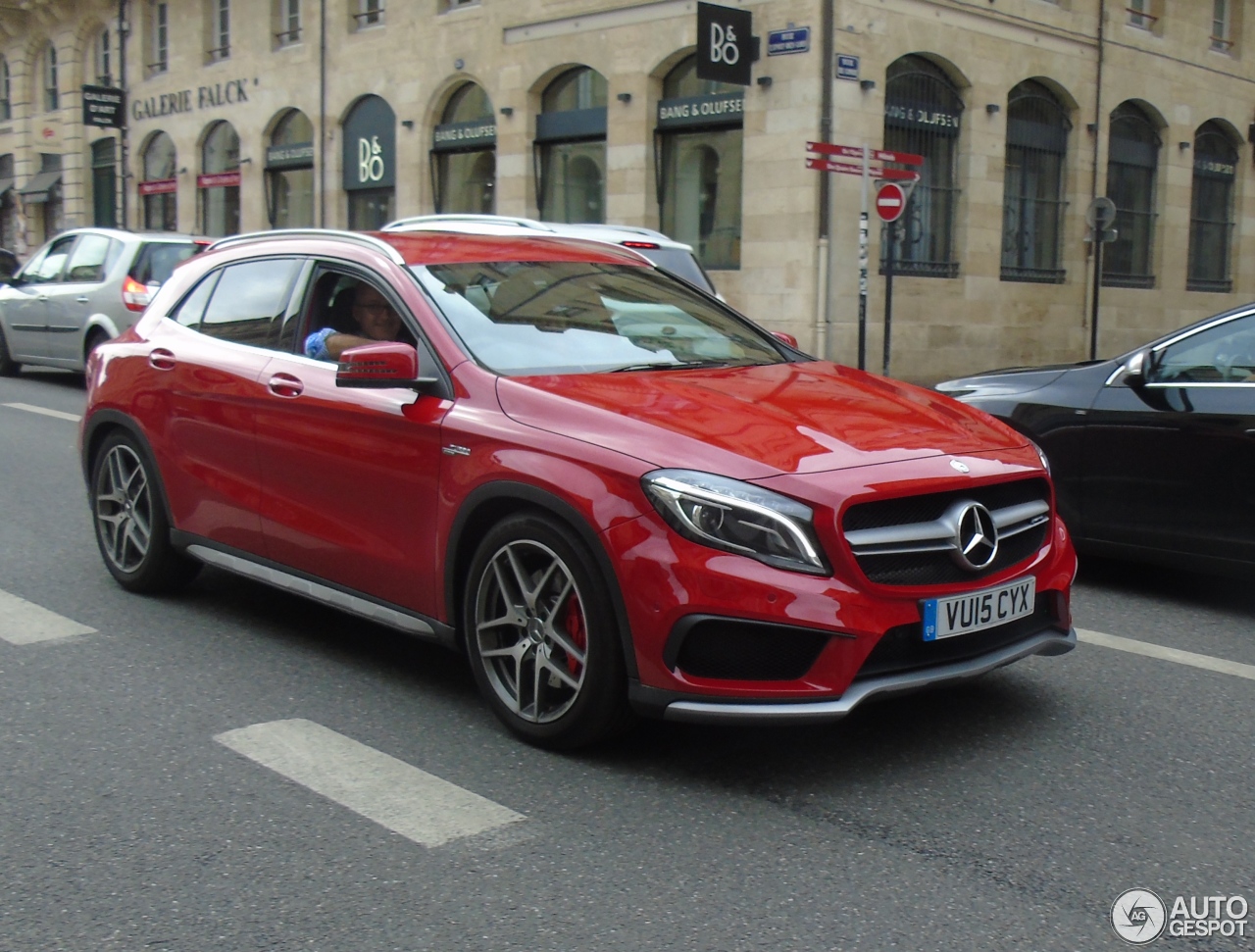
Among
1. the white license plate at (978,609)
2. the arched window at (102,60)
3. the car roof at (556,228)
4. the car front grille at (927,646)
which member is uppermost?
the arched window at (102,60)

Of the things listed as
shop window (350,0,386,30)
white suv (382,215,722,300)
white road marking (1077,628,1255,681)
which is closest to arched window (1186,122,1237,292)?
shop window (350,0,386,30)

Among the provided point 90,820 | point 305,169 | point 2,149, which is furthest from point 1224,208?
point 2,149

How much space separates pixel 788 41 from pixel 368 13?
443 inches

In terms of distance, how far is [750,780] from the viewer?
4023 mm

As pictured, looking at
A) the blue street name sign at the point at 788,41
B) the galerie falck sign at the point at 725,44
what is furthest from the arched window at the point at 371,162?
the blue street name sign at the point at 788,41

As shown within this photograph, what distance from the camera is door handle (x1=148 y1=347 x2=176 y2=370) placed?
19.5 ft

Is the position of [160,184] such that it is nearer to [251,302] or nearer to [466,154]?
[466,154]

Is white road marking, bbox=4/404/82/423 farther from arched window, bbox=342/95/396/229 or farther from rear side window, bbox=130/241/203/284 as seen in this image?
arched window, bbox=342/95/396/229

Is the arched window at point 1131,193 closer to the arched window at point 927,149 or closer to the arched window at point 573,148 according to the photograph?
the arched window at point 927,149

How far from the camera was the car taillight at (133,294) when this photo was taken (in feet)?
47.6

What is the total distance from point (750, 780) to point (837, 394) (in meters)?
1.32

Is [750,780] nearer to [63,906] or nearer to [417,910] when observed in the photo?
[417,910]

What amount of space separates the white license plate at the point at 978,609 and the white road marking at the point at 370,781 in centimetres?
121

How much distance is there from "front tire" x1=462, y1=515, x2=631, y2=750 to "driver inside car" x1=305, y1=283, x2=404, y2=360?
3.28 feet
